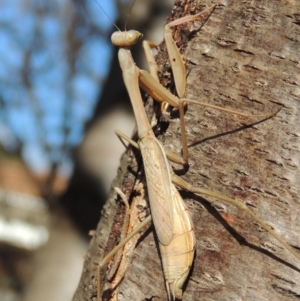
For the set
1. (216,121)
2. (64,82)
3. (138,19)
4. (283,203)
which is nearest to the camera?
(283,203)

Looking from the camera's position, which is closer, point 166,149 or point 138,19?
point 166,149

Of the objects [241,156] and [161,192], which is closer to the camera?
[241,156]

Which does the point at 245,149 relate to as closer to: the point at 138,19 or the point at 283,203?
the point at 283,203

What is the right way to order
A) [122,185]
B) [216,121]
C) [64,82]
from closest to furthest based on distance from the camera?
[216,121] → [122,185] → [64,82]

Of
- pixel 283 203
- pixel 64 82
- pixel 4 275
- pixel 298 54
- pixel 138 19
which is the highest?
pixel 298 54

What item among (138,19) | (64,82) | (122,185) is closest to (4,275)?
(64,82)

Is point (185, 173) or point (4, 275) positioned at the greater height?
point (185, 173)

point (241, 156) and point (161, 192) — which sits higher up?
point (241, 156)
